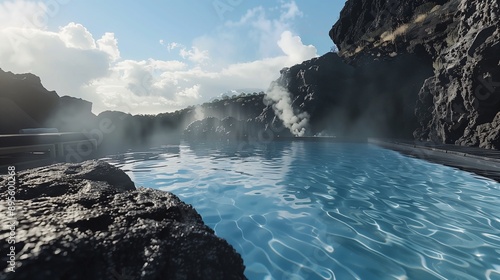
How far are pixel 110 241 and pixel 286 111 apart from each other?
38.8 meters

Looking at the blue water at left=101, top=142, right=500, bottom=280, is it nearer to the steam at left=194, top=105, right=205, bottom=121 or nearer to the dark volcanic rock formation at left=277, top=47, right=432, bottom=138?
the dark volcanic rock formation at left=277, top=47, right=432, bottom=138

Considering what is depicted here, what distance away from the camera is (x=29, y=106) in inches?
1036

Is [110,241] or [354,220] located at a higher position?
[110,241]

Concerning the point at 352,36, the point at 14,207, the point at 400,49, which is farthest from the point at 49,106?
the point at 352,36

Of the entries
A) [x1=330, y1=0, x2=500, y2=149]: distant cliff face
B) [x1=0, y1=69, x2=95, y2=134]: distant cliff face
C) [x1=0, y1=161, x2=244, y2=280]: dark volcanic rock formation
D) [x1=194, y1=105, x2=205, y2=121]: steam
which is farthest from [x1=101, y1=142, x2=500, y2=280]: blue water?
[x1=194, y1=105, x2=205, y2=121]: steam

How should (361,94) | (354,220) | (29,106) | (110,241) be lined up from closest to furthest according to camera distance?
(110,241), (354,220), (29,106), (361,94)

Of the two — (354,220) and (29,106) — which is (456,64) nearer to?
(354,220)

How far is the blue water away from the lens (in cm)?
373

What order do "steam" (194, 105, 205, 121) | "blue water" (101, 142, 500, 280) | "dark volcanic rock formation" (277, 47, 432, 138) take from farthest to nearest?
"steam" (194, 105, 205, 121)
"dark volcanic rock formation" (277, 47, 432, 138)
"blue water" (101, 142, 500, 280)

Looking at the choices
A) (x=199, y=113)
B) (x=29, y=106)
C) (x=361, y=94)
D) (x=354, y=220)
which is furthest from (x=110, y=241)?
(x=199, y=113)

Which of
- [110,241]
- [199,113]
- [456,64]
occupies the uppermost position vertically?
[456,64]

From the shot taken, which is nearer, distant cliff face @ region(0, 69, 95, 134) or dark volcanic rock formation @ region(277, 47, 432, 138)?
distant cliff face @ region(0, 69, 95, 134)

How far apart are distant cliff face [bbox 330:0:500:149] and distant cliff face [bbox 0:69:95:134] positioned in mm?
33089

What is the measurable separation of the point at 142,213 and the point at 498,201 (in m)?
8.23
